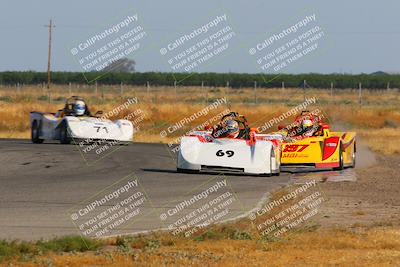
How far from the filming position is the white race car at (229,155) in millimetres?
23938

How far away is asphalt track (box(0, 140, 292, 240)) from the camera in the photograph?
15330 millimetres

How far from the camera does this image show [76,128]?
33719 mm

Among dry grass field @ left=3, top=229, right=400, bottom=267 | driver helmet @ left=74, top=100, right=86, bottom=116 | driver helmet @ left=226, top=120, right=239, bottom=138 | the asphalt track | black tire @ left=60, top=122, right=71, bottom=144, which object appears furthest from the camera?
driver helmet @ left=74, top=100, right=86, bottom=116

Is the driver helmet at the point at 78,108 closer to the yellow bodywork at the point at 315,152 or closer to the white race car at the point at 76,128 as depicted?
the white race car at the point at 76,128

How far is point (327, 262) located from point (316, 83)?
10989 centimetres

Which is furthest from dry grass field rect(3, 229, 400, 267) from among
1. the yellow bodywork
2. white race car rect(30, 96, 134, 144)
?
white race car rect(30, 96, 134, 144)

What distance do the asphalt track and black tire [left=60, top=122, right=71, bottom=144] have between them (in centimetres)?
44

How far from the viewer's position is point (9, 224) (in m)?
15.0

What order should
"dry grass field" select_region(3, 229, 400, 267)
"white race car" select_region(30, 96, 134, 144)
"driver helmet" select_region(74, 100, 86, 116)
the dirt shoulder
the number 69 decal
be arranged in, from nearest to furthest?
"dry grass field" select_region(3, 229, 400, 267)
the dirt shoulder
the number 69 decal
"white race car" select_region(30, 96, 134, 144)
"driver helmet" select_region(74, 100, 86, 116)

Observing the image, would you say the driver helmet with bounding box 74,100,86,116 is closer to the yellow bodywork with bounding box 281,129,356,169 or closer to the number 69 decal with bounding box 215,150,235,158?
the yellow bodywork with bounding box 281,129,356,169

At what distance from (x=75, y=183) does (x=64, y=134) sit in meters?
12.9

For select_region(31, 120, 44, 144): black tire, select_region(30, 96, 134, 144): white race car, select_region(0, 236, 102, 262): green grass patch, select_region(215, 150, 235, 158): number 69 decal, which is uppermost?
select_region(0, 236, 102, 262): green grass patch

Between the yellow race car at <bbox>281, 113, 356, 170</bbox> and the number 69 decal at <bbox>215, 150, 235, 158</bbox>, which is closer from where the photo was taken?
the number 69 decal at <bbox>215, 150, 235, 158</bbox>

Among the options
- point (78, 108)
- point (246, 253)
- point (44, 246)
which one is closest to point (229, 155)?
point (246, 253)
